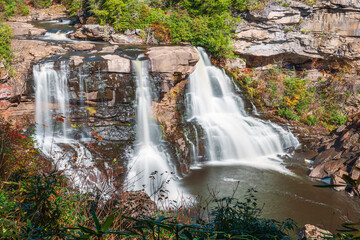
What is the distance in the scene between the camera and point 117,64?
418 inches

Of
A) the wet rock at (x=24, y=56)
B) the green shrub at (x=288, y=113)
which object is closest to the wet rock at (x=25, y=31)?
the wet rock at (x=24, y=56)

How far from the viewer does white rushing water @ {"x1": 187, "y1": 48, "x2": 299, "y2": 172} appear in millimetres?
11359

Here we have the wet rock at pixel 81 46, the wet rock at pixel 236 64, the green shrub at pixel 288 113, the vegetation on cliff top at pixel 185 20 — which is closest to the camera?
the wet rock at pixel 81 46

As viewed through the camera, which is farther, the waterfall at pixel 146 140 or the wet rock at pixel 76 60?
the wet rock at pixel 76 60

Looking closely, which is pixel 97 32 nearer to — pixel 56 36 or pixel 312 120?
pixel 56 36

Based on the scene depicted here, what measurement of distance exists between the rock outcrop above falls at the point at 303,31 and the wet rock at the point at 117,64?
772 cm

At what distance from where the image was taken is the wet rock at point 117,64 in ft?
34.6

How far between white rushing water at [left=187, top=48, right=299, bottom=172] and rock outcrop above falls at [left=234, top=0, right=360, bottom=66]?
3300 mm

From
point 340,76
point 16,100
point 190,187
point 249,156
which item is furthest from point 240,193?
point 340,76

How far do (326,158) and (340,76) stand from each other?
24.8 feet

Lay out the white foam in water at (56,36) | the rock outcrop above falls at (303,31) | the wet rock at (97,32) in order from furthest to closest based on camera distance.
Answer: the rock outcrop above falls at (303,31) < the wet rock at (97,32) < the white foam in water at (56,36)

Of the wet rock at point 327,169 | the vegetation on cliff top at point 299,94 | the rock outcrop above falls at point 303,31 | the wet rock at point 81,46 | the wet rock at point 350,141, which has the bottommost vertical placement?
the wet rock at point 327,169

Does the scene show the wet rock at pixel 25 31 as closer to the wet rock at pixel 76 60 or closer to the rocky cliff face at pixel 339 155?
the wet rock at pixel 76 60

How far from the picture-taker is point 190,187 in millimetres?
8906
